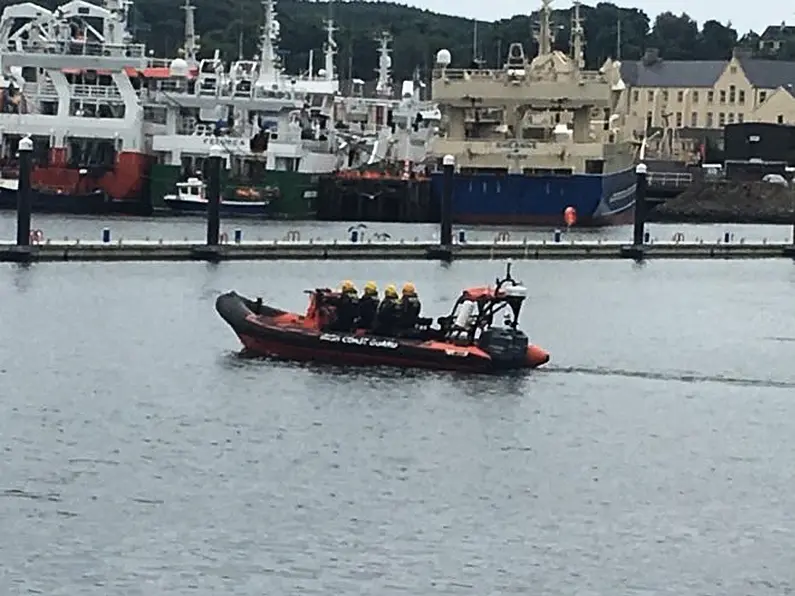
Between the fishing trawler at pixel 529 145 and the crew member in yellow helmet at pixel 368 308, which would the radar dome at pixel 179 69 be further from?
the crew member in yellow helmet at pixel 368 308

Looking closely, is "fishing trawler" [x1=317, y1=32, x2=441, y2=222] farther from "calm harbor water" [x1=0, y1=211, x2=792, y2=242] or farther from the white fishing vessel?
"calm harbor water" [x1=0, y1=211, x2=792, y2=242]

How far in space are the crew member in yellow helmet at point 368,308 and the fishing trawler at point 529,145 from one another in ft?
147

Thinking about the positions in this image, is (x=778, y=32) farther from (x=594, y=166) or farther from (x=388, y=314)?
(x=388, y=314)

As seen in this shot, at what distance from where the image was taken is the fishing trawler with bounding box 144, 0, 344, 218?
82125 mm

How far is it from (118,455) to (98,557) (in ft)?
18.3

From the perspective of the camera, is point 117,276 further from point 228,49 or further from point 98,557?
point 228,49

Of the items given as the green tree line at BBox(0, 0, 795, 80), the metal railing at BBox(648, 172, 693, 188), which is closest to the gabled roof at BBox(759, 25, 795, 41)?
the green tree line at BBox(0, 0, 795, 80)

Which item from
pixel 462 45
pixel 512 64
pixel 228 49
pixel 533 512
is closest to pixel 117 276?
pixel 533 512

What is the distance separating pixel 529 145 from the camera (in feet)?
274

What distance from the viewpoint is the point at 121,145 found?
3307 inches

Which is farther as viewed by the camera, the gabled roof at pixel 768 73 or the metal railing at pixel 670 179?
the gabled roof at pixel 768 73

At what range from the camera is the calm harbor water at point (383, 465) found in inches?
952

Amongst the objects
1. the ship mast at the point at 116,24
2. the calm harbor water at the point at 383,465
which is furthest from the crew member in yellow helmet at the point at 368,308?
the ship mast at the point at 116,24

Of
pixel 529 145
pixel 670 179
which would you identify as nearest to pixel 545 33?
pixel 529 145
